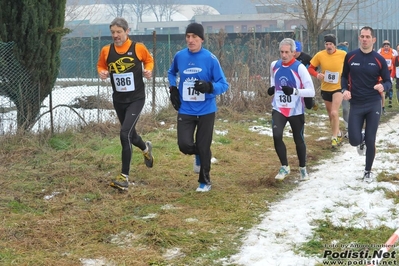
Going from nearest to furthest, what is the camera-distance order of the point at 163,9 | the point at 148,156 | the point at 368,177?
1. the point at 368,177
2. the point at 148,156
3. the point at 163,9

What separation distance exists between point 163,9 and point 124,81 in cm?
10896

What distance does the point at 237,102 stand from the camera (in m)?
15.8

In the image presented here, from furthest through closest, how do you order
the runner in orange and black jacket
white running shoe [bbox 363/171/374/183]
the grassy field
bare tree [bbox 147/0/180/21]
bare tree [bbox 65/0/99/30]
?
bare tree [bbox 147/0/180/21] < bare tree [bbox 65/0/99/30] < white running shoe [bbox 363/171/374/183] < the runner in orange and black jacket < the grassy field

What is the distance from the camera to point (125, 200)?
24.4 feet

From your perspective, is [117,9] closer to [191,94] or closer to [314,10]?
[314,10]

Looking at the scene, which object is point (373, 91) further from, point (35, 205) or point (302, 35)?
point (302, 35)

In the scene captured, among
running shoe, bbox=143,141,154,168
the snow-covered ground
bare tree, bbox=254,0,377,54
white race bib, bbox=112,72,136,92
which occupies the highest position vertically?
bare tree, bbox=254,0,377,54

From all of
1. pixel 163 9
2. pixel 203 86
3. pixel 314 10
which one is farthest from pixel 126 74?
pixel 163 9

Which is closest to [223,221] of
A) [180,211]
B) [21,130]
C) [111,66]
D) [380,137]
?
[180,211]

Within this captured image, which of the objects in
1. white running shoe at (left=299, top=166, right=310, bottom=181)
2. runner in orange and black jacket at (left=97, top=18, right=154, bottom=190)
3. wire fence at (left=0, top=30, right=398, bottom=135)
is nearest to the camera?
runner in orange and black jacket at (left=97, top=18, right=154, bottom=190)

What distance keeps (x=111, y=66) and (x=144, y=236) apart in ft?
8.94

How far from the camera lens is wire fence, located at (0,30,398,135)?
10.4 m

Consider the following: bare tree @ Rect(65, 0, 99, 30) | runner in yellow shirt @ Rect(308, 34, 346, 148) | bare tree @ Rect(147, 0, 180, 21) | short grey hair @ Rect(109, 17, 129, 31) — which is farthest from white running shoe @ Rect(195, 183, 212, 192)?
bare tree @ Rect(147, 0, 180, 21)

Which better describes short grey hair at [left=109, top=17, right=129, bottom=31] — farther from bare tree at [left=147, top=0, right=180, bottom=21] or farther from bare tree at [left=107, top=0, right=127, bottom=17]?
bare tree at [left=147, top=0, right=180, bottom=21]
